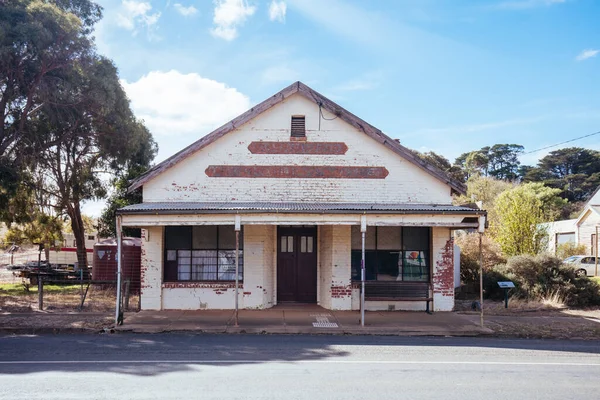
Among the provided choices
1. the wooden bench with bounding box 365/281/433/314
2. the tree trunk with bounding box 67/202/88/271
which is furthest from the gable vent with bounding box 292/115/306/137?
the tree trunk with bounding box 67/202/88/271

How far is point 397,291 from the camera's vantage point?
1458 cm

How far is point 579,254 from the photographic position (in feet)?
119

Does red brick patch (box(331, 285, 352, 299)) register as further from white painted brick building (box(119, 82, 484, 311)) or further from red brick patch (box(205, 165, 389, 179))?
red brick patch (box(205, 165, 389, 179))

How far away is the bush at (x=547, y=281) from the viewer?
1667cm

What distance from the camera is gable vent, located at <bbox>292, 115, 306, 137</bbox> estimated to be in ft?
50.5

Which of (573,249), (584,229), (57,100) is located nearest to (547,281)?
(57,100)

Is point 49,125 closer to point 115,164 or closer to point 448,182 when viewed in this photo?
point 115,164

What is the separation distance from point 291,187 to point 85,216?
31.9 meters

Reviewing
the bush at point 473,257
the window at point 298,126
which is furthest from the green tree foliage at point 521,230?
the window at point 298,126

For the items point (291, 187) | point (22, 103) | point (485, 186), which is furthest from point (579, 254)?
point (22, 103)

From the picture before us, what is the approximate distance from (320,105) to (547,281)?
9489 millimetres

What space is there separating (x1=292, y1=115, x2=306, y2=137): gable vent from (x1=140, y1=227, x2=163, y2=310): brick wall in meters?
4.84

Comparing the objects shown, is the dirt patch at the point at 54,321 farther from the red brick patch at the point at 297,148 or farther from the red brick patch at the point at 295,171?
the red brick patch at the point at 297,148

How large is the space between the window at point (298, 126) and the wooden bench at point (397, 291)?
4799 mm
